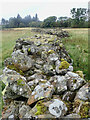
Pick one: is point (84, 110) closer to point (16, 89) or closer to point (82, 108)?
point (82, 108)

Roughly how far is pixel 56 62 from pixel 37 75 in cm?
168

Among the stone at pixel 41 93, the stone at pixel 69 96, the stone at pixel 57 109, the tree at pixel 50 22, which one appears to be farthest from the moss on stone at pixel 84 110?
the tree at pixel 50 22

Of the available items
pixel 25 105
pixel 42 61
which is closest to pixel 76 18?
pixel 42 61

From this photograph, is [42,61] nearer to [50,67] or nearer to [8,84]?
[50,67]

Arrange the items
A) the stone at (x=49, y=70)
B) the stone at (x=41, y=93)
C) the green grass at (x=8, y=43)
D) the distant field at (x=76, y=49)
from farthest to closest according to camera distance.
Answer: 1. the green grass at (x=8, y=43)
2. the distant field at (x=76, y=49)
3. the stone at (x=49, y=70)
4. the stone at (x=41, y=93)

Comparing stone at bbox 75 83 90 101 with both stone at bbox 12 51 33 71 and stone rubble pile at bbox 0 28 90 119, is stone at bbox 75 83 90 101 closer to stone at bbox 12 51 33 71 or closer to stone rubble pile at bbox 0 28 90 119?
stone rubble pile at bbox 0 28 90 119

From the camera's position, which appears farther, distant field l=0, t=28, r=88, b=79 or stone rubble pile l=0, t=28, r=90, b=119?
distant field l=0, t=28, r=88, b=79

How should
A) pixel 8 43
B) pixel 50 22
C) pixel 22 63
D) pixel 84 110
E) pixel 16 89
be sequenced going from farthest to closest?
pixel 50 22
pixel 8 43
pixel 22 63
pixel 16 89
pixel 84 110

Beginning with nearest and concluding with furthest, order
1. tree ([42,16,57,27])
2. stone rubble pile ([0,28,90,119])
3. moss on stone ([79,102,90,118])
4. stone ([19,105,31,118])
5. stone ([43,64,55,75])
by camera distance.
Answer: moss on stone ([79,102,90,118]), stone rubble pile ([0,28,90,119]), stone ([19,105,31,118]), stone ([43,64,55,75]), tree ([42,16,57,27])

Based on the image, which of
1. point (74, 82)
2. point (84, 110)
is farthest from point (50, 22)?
point (84, 110)

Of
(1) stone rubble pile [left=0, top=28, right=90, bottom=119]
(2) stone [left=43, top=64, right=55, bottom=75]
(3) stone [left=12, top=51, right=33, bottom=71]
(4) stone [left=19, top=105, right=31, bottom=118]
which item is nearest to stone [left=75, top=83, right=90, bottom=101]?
(1) stone rubble pile [left=0, top=28, right=90, bottom=119]

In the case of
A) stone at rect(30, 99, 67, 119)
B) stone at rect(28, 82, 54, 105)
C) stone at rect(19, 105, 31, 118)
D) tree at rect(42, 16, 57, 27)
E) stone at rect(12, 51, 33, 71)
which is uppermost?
tree at rect(42, 16, 57, 27)

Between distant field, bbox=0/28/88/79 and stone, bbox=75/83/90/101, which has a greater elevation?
distant field, bbox=0/28/88/79

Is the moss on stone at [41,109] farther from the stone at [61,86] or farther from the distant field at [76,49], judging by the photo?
the distant field at [76,49]
